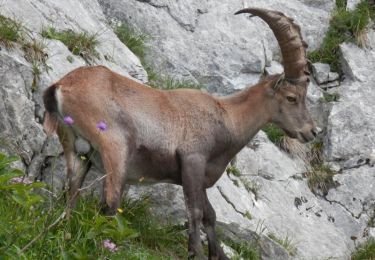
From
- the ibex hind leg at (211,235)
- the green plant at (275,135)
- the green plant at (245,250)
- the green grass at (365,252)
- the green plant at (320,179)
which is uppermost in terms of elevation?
the ibex hind leg at (211,235)

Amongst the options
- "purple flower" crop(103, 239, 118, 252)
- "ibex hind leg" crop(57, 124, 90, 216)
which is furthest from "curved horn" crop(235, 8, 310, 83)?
"purple flower" crop(103, 239, 118, 252)

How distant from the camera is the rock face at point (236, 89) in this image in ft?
25.2

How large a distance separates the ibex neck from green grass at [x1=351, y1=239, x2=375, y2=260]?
3022 millimetres

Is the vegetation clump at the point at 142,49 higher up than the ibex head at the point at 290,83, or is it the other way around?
A: the ibex head at the point at 290,83

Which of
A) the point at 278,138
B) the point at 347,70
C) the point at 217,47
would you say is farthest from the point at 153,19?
the point at 347,70

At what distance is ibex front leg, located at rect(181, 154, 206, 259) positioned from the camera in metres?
7.20

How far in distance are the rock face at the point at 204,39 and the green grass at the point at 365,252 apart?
3111mm

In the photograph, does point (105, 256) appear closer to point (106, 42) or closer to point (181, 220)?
point (181, 220)

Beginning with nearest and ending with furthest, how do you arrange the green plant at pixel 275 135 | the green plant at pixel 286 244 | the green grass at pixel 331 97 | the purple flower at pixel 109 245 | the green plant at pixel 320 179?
the purple flower at pixel 109 245 → the green plant at pixel 286 244 → the green plant at pixel 320 179 → the green plant at pixel 275 135 → the green grass at pixel 331 97

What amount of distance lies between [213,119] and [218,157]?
411mm

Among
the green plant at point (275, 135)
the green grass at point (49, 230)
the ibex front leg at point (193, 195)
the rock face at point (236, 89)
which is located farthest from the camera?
the green plant at point (275, 135)

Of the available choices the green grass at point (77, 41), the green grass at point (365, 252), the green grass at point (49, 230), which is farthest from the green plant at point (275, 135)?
the green grass at point (49, 230)

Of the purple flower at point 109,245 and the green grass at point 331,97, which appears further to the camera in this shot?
the green grass at point 331,97

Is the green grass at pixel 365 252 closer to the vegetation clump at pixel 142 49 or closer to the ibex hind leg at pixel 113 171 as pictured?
the vegetation clump at pixel 142 49
